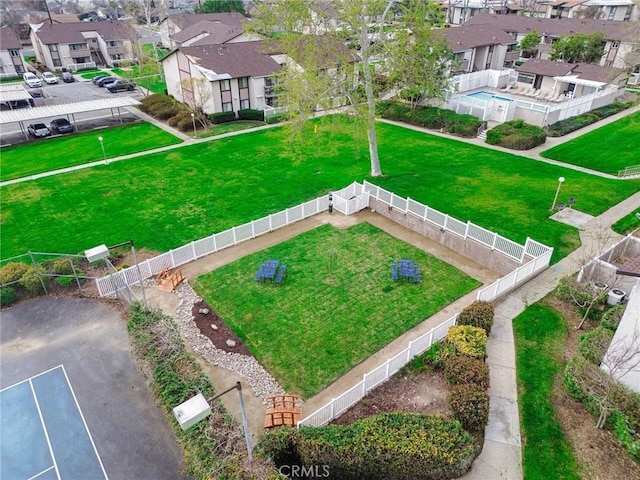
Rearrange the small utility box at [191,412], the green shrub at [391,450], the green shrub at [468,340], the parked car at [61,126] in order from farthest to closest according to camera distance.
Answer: the parked car at [61,126] → the green shrub at [468,340] → the green shrub at [391,450] → the small utility box at [191,412]

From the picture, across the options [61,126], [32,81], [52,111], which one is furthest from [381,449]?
[32,81]

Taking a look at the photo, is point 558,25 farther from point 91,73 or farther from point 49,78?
point 49,78

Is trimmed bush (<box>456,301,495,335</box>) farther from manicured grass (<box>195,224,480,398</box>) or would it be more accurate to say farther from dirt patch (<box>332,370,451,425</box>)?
dirt patch (<box>332,370,451,425</box>)

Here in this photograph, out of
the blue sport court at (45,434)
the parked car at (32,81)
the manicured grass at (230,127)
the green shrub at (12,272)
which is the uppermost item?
the parked car at (32,81)

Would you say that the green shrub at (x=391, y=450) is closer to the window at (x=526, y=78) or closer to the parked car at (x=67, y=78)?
the window at (x=526, y=78)

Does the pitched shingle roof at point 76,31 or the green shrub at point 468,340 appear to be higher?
the pitched shingle roof at point 76,31

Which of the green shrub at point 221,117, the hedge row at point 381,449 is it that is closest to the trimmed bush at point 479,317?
the hedge row at point 381,449

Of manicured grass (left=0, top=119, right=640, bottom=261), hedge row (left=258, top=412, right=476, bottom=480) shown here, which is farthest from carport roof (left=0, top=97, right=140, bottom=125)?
hedge row (left=258, top=412, right=476, bottom=480)
